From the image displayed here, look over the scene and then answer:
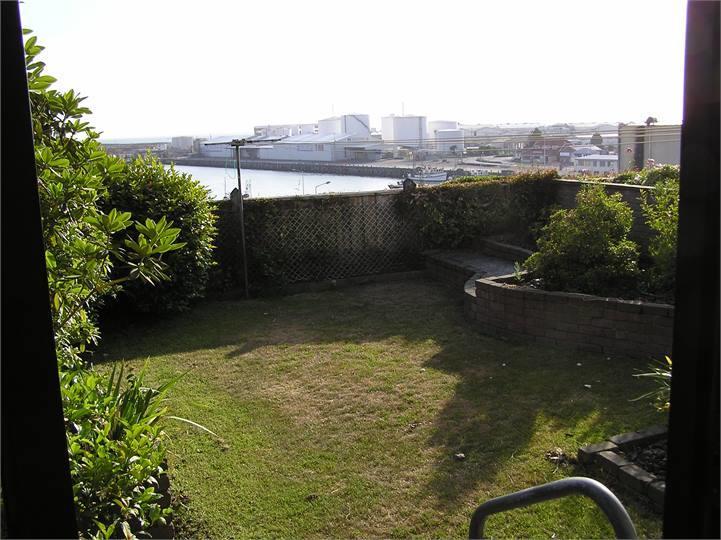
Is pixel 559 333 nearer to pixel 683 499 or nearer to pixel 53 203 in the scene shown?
pixel 53 203

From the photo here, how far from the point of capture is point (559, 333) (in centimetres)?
611

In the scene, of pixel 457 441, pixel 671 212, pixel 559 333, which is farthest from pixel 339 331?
pixel 671 212

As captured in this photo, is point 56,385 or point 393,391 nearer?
point 56,385

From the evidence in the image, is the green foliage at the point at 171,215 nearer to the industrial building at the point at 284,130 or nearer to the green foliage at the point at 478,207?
the industrial building at the point at 284,130

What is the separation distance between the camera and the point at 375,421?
15.6 ft

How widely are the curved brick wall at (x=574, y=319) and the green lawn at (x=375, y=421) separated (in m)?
0.19

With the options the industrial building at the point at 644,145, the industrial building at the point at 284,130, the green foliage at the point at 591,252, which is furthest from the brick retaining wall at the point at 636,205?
the industrial building at the point at 284,130

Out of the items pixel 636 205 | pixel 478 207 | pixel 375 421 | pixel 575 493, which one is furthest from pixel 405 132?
pixel 575 493

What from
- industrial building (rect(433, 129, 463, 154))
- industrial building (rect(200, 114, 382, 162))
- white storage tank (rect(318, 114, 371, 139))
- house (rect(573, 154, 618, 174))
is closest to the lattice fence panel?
industrial building (rect(200, 114, 382, 162))

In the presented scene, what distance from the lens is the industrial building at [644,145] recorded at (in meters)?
11.1

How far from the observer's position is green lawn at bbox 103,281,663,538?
3.53m

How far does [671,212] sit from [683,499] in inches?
220

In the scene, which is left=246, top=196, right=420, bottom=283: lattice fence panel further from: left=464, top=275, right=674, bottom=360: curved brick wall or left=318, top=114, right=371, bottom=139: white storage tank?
left=464, top=275, right=674, bottom=360: curved brick wall

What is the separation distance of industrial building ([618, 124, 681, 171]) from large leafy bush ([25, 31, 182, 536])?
9.79 meters
